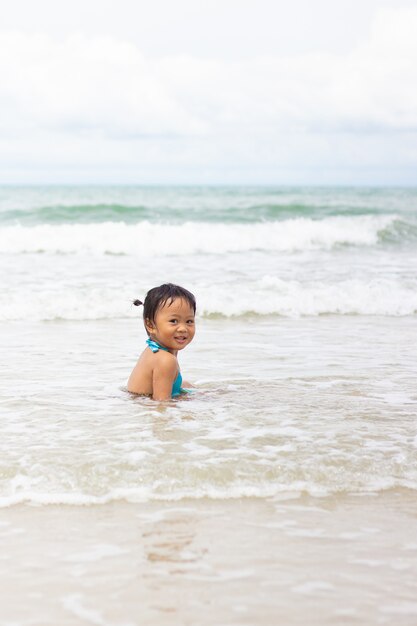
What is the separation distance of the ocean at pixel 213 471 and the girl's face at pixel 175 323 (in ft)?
1.42

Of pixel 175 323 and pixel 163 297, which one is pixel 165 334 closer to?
pixel 175 323

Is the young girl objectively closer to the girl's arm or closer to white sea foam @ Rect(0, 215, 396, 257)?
the girl's arm

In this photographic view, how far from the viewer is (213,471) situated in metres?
4.11

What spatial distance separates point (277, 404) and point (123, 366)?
1838 mm

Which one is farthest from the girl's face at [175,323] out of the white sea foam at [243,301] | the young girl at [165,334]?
the white sea foam at [243,301]

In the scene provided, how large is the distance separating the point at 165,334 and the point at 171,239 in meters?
14.2

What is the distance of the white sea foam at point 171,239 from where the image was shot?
18.6 metres

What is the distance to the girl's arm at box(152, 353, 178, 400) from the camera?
5.70 m

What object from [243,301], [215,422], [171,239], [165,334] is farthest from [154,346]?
[171,239]

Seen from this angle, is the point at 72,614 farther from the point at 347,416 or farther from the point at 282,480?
the point at 347,416

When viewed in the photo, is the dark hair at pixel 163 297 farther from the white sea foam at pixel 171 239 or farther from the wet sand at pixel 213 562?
the white sea foam at pixel 171 239

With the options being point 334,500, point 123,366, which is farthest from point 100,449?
point 123,366

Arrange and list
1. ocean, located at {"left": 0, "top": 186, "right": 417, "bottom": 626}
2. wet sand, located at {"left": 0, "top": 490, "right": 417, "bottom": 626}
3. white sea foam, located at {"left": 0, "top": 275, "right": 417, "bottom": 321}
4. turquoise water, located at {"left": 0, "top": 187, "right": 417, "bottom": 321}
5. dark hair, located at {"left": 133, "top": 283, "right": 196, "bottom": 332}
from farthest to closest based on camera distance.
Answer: turquoise water, located at {"left": 0, "top": 187, "right": 417, "bottom": 321} → white sea foam, located at {"left": 0, "top": 275, "right": 417, "bottom": 321} → dark hair, located at {"left": 133, "top": 283, "right": 196, "bottom": 332} → ocean, located at {"left": 0, "top": 186, "right": 417, "bottom": 626} → wet sand, located at {"left": 0, "top": 490, "right": 417, "bottom": 626}

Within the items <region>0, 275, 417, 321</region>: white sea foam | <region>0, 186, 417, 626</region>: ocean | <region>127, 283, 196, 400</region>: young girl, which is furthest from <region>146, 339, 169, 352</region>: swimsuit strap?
<region>0, 275, 417, 321</region>: white sea foam
